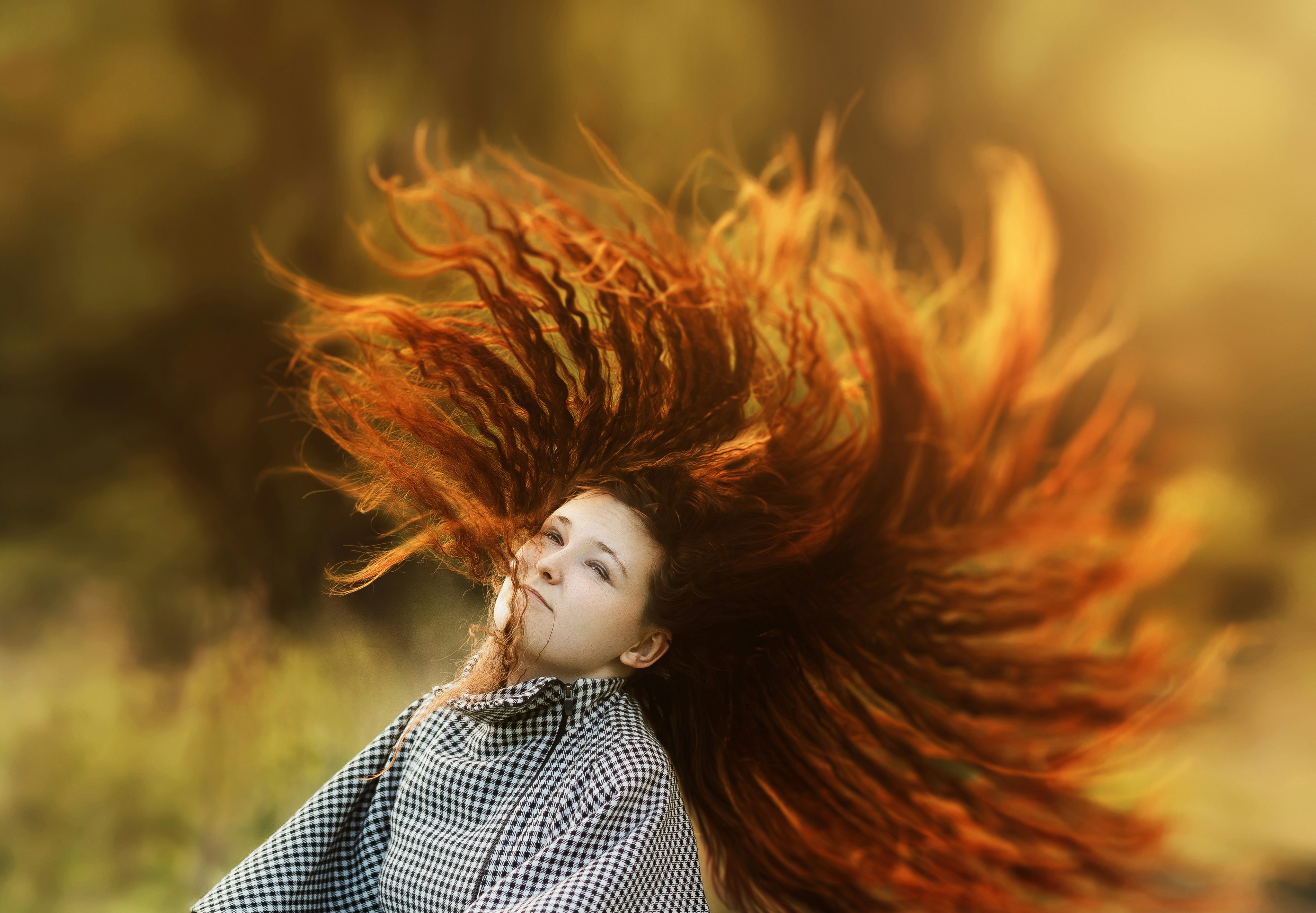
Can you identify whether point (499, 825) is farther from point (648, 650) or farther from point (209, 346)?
point (209, 346)

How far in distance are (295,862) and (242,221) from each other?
0.66 metres

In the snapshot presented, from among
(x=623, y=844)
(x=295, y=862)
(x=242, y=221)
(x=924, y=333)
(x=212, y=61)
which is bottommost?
(x=295, y=862)

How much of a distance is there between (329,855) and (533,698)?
0.25 metres

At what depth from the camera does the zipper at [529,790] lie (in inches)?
30.8

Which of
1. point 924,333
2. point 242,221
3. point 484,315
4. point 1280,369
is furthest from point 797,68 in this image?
point 242,221

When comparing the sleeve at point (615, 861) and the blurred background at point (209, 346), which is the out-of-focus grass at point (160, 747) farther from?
the sleeve at point (615, 861)

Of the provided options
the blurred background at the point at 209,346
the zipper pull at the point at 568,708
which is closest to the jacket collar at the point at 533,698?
the zipper pull at the point at 568,708

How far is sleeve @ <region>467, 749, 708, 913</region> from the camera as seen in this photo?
733 millimetres

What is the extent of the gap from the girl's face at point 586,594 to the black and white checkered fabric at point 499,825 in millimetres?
30

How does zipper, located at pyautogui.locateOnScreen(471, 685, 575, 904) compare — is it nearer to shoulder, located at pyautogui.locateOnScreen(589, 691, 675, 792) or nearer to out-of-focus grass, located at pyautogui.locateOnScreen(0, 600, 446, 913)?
shoulder, located at pyautogui.locateOnScreen(589, 691, 675, 792)

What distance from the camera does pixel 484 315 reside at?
3.28 feet

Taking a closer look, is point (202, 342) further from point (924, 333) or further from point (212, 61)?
point (924, 333)

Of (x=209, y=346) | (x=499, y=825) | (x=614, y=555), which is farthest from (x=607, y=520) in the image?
(x=209, y=346)

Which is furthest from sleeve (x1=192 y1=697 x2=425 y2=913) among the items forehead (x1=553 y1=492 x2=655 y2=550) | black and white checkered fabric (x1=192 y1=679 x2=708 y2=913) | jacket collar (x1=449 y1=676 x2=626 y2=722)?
forehead (x1=553 y1=492 x2=655 y2=550)
